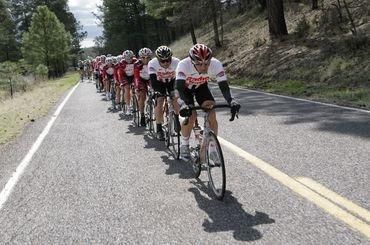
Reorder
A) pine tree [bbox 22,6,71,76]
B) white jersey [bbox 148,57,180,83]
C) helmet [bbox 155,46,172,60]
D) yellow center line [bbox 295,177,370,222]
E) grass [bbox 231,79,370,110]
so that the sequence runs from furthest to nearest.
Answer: pine tree [bbox 22,6,71,76], grass [bbox 231,79,370,110], white jersey [bbox 148,57,180,83], helmet [bbox 155,46,172,60], yellow center line [bbox 295,177,370,222]

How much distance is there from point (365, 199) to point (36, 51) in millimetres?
58102

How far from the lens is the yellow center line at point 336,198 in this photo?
4.78 m

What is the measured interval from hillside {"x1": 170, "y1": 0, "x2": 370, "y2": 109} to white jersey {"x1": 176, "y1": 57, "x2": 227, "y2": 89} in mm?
6426

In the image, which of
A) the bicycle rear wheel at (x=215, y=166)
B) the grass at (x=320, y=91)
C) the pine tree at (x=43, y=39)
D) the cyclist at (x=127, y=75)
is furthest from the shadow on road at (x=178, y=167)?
the pine tree at (x=43, y=39)

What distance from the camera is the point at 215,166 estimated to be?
5.86 m

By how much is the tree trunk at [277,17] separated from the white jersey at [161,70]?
17.3m

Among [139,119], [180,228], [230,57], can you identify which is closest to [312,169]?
[180,228]

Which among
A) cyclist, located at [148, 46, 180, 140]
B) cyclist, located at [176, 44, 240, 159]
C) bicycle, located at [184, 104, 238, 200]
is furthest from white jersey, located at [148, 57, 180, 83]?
bicycle, located at [184, 104, 238, 200]

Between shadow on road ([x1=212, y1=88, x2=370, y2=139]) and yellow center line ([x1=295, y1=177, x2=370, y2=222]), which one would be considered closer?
yellow center line ([x1=295, y1=177, x2=370, y2=222])

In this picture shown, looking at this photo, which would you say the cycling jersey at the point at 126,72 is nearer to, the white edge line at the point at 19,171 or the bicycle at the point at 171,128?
the white edge line at the point at 19,171

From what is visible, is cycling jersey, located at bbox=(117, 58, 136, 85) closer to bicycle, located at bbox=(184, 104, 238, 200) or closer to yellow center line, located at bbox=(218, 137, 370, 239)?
yellow center line, located at bbox=(218, 137, 370, 239)

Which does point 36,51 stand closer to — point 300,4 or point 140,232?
point 300,4

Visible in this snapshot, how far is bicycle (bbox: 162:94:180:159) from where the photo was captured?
8202 mm

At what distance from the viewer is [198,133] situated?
22.0ft
